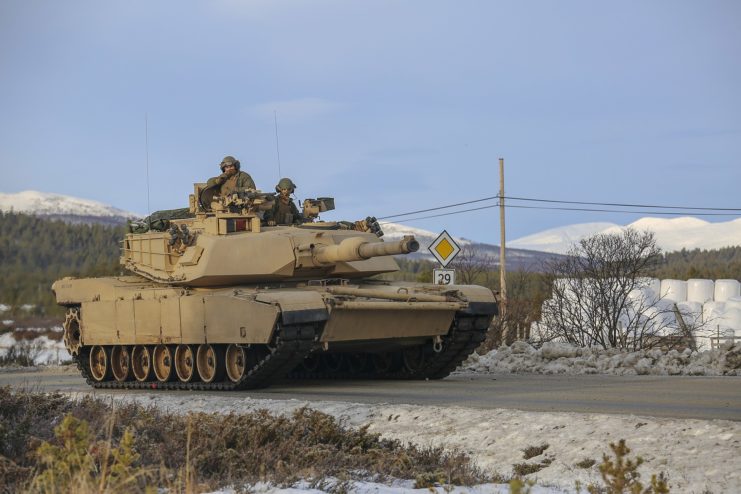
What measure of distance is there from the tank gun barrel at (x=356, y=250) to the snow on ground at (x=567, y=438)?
413 cm

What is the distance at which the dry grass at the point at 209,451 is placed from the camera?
7.63 m

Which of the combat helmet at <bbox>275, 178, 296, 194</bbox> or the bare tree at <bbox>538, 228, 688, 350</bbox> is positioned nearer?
the combat helmet at <bbox>275, 178, 296, 194</bbox>

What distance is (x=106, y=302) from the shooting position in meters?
20.3

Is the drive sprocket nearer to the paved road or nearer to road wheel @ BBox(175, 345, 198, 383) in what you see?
the paved road

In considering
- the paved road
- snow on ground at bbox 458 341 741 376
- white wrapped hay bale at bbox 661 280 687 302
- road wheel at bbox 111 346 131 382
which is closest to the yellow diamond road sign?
snow on ground at bbox 458 341 741 376

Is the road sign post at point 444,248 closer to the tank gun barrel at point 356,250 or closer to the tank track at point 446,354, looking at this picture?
the tank track at point 446,354

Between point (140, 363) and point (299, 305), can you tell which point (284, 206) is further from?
point (299, 305)

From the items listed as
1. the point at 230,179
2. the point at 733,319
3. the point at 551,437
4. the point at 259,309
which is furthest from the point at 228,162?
the point at 733,319

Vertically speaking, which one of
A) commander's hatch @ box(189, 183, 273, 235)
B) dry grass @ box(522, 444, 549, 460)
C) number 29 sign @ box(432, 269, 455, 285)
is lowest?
dry grass @ box(522, 444, 549, 460)

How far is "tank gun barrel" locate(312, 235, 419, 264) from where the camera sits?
16.9 meters

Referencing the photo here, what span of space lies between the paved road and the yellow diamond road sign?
12.6 feet

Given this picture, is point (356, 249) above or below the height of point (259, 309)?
above

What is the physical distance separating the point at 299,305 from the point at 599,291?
660 inches

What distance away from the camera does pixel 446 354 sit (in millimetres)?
18781
